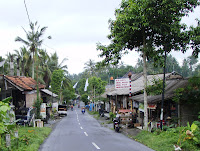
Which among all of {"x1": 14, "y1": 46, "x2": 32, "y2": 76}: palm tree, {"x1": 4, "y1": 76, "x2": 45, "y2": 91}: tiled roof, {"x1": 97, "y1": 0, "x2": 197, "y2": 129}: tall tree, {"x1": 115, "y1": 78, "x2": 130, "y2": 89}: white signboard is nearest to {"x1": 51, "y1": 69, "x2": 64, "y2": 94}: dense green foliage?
{"x1": 14, "y1": 46, "x2": 32, "y2": 76}: palm tree

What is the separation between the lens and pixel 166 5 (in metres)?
13.9

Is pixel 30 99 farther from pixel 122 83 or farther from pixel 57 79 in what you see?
pixel 57 79

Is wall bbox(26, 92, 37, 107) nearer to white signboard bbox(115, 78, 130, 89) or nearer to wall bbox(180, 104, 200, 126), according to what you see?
white signboard bbox(115, 78, 130, 89)

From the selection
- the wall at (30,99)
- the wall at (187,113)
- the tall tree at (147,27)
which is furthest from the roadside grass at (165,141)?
the wall at (30,99)

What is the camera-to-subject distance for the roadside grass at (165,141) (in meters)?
10.5

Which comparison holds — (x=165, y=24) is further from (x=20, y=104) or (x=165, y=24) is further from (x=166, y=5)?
(x=20, y=104)

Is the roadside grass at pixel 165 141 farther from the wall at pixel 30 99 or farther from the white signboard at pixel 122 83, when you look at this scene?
the wall at pixel 30 99

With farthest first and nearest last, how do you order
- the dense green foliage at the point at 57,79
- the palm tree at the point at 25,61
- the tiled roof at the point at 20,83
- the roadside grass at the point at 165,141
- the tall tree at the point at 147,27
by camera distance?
the dense green foliage at the point at 57,79 < the palm tree at the point at 25,61 < the tiled roof at the point at 20,83 < the tall tree at the point at 147,27 < the roadside grass at the point at 165,141

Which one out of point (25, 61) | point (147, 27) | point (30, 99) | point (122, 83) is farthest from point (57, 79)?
point (147, 27)

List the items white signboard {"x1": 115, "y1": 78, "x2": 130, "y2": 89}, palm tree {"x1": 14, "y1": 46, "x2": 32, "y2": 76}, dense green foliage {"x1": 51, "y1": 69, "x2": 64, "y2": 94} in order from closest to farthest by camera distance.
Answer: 1. white signboard {"x1": 115, "y1": 78, "x2": 130, "y2": 89}
2. palm tree {"x1": 14, "y1": 46, "x2": 32, "y2": 76}
3. dense green foliage {"x1": 51, "y1": 69, "x2": 64, "y2": 94}

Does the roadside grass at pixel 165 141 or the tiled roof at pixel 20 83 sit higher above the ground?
the tiled roof at pixel 20 83

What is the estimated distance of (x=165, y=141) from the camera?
38.4ft

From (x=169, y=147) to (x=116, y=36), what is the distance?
28.2ft

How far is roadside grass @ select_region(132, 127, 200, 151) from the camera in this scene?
10.5 m
